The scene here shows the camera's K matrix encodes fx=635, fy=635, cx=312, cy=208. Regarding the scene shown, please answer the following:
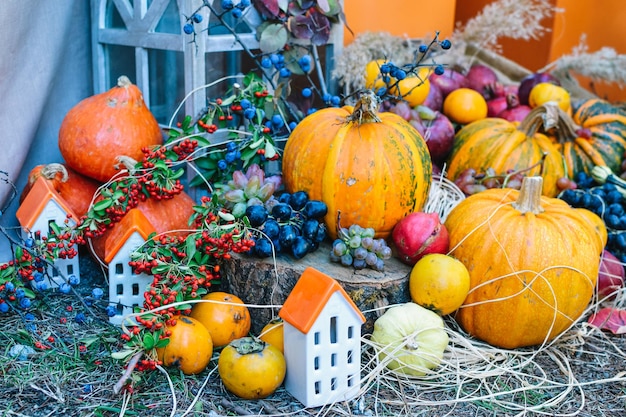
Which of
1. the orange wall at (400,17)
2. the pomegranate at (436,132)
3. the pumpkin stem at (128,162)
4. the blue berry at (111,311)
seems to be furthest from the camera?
the orange wall at (400,17)

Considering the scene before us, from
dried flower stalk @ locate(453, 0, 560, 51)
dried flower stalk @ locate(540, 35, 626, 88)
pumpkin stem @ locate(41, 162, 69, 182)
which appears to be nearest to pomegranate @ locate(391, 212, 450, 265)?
pumpkin stem @ locate(41, 162, 69, 182)

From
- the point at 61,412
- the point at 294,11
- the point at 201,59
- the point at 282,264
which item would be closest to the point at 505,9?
the point at 294,11

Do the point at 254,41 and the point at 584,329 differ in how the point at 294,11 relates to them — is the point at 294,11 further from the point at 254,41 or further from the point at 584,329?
the point at 584,329

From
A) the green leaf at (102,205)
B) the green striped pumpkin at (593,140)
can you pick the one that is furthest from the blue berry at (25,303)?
the green striped pumpkin at (593,140)

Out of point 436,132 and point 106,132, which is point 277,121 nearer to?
point 106,132

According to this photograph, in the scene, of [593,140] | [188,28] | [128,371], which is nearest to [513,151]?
[593,140]

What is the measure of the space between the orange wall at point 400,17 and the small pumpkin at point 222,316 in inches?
78.7

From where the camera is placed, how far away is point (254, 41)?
114 inches

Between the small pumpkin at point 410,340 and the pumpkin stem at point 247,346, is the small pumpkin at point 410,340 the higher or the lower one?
the lower one

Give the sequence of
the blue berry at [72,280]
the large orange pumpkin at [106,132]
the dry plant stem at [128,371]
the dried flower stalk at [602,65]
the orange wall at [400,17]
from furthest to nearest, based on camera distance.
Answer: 1. the orange wall at [400,17]
2. the dried flower stalk at [602,65]
3. the large orange pumpkin at [106,132]
4. the blue berry at [72,280]
5. the dry plant stem at [128,371]

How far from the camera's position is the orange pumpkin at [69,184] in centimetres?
264

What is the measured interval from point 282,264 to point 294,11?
1.31 metres

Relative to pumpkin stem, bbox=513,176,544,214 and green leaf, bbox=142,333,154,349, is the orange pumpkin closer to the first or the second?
green leaf, bbox=142,333,154,349

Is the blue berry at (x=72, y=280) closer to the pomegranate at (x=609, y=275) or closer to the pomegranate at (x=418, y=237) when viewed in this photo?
the pomegranate at (x=418, y=237)
